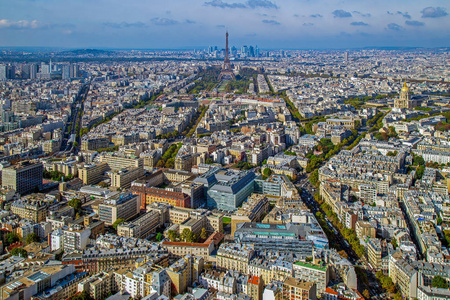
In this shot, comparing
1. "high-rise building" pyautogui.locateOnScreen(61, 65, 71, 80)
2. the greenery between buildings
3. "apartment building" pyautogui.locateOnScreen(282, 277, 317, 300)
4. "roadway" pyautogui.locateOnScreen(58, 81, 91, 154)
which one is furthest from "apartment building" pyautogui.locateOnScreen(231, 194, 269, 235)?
"high-rise building" pyautogui.locateOnScreen(61, 65, 71, 80)

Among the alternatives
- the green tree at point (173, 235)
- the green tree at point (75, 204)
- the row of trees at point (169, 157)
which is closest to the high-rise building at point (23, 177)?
the green tree at point (75, 204)

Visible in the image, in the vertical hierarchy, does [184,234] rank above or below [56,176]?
below

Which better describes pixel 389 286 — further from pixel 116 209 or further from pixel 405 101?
pixel 405 101

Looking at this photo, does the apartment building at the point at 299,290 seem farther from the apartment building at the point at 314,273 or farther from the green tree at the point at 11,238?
the green tree at the point at 11,238

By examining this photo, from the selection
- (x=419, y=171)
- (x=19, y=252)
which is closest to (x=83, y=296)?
(x=19, y=252)

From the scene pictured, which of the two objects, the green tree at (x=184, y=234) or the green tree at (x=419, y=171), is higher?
the green tree at (x=419, y=171)

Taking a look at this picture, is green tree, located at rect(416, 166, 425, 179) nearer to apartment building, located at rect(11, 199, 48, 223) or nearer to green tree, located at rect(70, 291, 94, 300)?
green tree, located at rect(70, 291, 94, 300)

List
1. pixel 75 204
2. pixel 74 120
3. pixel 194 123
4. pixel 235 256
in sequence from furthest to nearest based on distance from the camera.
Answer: pixel 74 120, pixel 194 123, pixel 75 204, pixel 235 256
